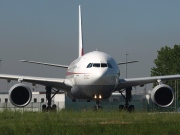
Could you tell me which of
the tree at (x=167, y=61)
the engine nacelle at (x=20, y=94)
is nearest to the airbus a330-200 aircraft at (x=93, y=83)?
the engine nacelle at (x=20, y=94)

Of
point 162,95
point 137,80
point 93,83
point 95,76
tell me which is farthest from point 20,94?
point 162,95

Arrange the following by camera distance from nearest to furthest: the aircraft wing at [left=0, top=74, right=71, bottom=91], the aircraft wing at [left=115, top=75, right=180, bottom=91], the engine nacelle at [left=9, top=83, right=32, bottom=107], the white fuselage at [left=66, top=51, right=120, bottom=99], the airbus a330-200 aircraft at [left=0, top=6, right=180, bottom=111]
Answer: the white fuselage at [left=66, top=51, right=120, bottom=99]
the airbus a330-200 aircraft at [left=0, top=6, right=180, bottom=111]
the engine nacelle at [left=9, top=83, right=32, bottom=107]
the aircraft wing at [left=115, top=75, right=180, bottom=91]
the aircraft wing at [left=0, top=74, right=71, bottom=91]

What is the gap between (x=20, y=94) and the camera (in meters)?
35.6

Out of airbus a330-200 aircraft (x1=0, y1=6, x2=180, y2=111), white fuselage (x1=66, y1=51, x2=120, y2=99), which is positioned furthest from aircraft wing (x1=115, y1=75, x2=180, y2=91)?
white fuselage (x1=66, y1=51, x2=120, y2=99)

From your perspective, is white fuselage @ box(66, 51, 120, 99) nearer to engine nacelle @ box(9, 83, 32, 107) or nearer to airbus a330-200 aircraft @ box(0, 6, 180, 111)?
airbus a330-200 aircraft @ box(0, 6, 180, 111)

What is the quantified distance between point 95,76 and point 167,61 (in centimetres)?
7378

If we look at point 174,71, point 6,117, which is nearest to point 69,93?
point 6,117

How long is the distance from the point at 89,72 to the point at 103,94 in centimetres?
160

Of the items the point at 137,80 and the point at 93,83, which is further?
the point at 137,80

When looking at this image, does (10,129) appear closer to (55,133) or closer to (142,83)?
(55,133)

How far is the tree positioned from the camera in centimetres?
10250

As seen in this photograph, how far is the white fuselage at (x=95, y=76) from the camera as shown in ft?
111

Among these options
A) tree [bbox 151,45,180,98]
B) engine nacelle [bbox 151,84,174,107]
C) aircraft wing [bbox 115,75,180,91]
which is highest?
tree [bbox 151,45,180,98]

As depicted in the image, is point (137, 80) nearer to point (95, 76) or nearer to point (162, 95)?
point (162, 95)
